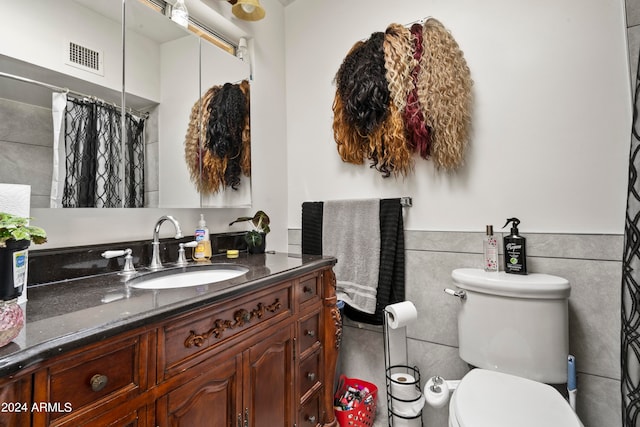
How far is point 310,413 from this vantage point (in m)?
1.33

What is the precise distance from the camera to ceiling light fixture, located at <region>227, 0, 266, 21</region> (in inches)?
63.3

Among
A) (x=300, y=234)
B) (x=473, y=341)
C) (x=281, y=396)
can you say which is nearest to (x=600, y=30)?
(x=473, y=341)

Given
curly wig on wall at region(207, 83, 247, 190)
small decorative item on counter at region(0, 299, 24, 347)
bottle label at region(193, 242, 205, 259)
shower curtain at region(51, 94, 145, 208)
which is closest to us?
small decorative item on counter at region(0, 299, 24, 347)

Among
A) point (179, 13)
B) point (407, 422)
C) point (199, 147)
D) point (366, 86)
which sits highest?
point (179, 13)

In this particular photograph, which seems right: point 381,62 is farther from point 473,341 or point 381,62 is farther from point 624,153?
point 473,341

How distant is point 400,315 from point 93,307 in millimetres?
1160

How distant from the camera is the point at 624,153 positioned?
1.19m

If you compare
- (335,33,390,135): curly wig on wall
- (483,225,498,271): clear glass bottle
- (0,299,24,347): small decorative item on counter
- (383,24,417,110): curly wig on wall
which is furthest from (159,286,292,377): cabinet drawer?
(383,24,417,110): curly wig on wall

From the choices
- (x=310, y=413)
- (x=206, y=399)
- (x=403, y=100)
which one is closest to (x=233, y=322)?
(x=206, y=399)

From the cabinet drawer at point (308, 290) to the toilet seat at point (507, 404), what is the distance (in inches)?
24.4

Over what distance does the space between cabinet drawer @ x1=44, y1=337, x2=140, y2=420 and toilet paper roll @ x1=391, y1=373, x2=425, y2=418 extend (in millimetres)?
1232

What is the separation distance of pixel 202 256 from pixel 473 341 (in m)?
1.22

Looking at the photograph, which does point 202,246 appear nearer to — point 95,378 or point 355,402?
point 95,378

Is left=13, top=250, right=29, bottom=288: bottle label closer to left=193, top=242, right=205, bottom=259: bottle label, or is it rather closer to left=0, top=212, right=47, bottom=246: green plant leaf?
left=0, top=212, right=47, bottom=246: green plant leaf
